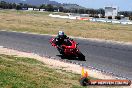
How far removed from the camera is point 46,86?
12445 millimetres

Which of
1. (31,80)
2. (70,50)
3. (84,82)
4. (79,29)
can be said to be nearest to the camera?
(31,80)

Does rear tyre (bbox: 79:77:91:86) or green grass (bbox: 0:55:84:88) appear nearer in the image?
green grass (bbox: 0:55:84:88)

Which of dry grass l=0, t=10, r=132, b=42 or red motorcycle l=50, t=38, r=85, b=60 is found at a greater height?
red motorcycle l=50, t=38, r=85, b=60

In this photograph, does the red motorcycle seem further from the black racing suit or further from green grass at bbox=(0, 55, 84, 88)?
green grass at bbox=(0, 55, 84, 88)

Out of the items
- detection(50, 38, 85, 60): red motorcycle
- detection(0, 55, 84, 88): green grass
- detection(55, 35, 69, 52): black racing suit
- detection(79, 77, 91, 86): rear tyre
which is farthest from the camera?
detection(55, 35, 69, 52): black racing suit

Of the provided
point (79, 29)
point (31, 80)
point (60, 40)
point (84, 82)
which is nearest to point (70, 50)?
point (60, 40)

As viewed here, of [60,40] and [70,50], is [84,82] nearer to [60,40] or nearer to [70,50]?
[70,50]

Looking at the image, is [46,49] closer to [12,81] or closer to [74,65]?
[74,65]

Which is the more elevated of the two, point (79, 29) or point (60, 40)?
point (60, 40)

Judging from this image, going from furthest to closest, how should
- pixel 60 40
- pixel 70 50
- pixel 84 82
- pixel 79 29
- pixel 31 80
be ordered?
pixel 79 29 < pixel 60 40 < pixel 70 50 < pixel 84 82 < pixel 31 80

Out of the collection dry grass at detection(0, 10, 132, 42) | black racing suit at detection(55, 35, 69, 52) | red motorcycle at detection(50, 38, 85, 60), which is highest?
black racing suit at detection(55, 35, 69, 52)

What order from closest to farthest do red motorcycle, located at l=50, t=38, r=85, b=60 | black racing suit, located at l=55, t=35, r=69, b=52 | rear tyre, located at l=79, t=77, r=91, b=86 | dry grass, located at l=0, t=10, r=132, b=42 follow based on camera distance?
rear tyre, located at l=79, t=77, r=91, b=86 → red motorcycle, located at l=50, t=38, r=85, b=60 → black racing suit, located at l=55, t=35, r=69, b=52 → dry grass, located at l=0, t=10, r=132, b=42

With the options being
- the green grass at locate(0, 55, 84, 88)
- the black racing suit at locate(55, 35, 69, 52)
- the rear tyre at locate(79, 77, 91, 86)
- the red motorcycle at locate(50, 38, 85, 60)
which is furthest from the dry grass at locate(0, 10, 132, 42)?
the rear tyre at locate(79, 77, 91, 86)

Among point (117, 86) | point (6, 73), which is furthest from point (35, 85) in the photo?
point (117, 86)
